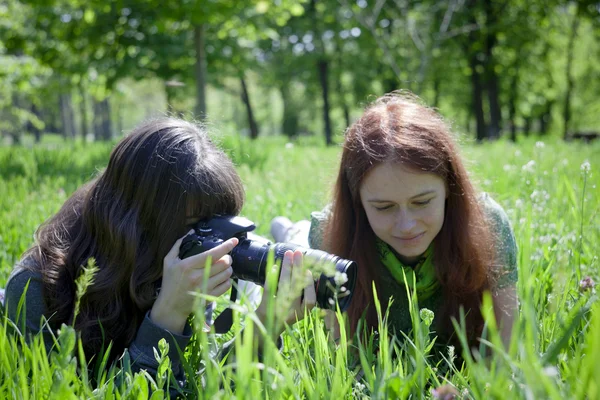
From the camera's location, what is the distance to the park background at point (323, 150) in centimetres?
97

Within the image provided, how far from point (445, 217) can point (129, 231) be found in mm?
1049

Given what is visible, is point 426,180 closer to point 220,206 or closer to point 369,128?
point 369,128

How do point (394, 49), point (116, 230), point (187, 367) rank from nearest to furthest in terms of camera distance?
point (187, 367) < point (116, 230) < point (394, 49)

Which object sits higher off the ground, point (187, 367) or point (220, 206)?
point (220, 206)

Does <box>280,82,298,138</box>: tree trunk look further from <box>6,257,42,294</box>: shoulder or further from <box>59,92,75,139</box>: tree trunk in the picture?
<box>6,257,42,294</box>: shoulder

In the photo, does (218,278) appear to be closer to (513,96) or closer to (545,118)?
(513,96)

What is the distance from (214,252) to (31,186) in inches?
126

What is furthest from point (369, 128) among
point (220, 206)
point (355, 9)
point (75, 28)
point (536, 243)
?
point (355, 9)

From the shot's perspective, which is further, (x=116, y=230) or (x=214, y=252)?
(x=116, y=230)

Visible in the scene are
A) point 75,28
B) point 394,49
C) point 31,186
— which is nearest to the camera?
point 31,186

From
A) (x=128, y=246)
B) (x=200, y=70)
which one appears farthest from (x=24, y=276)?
(x=200, y=70)

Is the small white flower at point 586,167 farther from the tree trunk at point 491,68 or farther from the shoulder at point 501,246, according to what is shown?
the tree trunk at point 491,68

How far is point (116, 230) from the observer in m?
1.60

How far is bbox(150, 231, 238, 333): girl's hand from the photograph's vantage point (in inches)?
58.2
